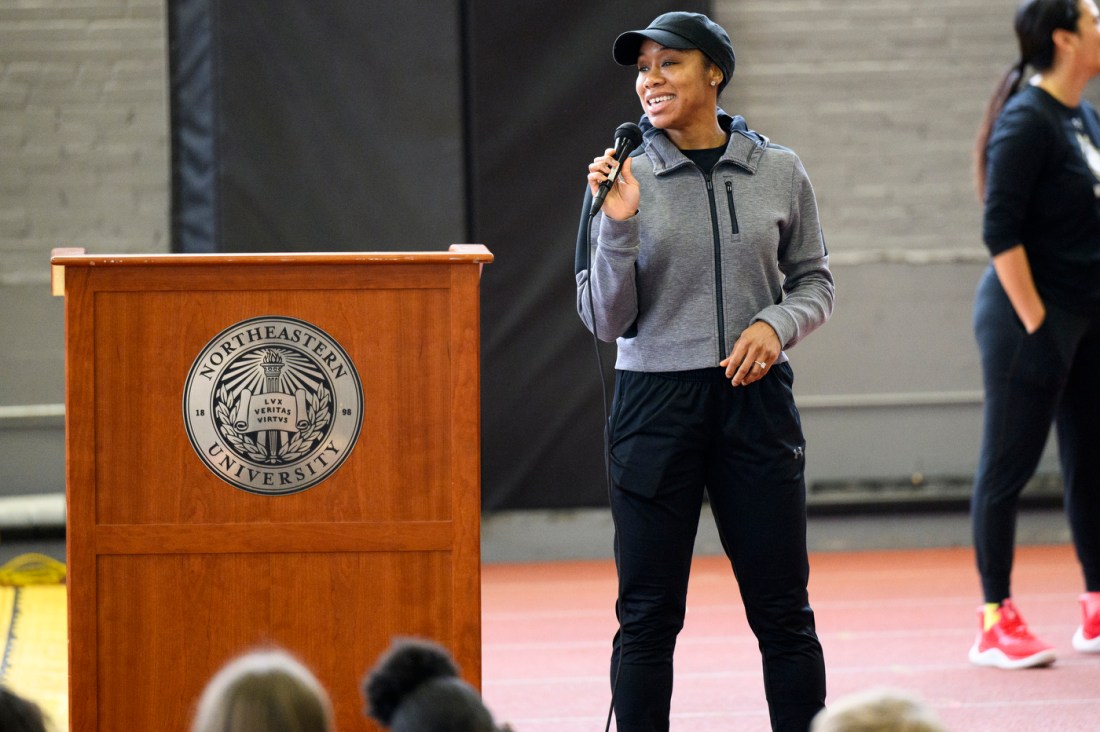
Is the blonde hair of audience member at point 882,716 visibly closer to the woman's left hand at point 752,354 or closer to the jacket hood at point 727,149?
the woman's left hand at point 752,354

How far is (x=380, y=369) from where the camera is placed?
222 centimetres

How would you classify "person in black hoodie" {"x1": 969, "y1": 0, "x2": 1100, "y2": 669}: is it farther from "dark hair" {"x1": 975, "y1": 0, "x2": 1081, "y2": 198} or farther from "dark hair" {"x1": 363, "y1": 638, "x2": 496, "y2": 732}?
"dark hair" {"x1": 363, "y1": 638, "x2": 496, "y2": 732}

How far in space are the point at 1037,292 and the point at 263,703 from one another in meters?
2.83

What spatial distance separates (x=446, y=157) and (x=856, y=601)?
95.8 inches

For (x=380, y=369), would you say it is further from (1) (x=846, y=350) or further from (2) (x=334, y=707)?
(1) (x=846, y=350)

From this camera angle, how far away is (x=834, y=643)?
405 centimetres

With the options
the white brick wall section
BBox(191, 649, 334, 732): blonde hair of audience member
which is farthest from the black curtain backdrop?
BBox(191, 649, 334, 732): blonde hair of audience member

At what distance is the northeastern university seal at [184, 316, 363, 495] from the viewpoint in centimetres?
217

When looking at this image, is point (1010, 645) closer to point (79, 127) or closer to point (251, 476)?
point (251, 476)

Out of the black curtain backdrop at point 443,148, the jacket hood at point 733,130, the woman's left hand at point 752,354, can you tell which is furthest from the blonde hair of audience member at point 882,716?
the black curtain backdrop at point 443,148

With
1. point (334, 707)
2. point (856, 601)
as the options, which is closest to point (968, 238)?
point (856, 601)

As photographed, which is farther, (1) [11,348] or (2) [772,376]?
(1) [11,348]

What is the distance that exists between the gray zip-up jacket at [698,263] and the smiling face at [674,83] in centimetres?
6

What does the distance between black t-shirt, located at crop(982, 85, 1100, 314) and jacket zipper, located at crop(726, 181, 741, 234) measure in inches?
54.4
